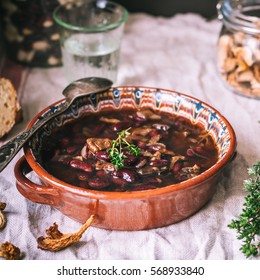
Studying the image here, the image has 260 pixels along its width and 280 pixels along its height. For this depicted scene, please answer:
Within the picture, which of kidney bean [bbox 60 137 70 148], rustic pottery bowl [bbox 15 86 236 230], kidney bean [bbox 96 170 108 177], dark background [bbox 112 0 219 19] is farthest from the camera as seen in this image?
dark background [bbox 112 0 219 19]

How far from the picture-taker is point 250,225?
3.63ft

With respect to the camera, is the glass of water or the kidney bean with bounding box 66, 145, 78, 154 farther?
the glass of water

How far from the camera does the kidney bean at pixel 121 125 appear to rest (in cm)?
136

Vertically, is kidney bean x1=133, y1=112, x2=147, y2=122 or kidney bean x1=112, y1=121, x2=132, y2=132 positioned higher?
kidney bean x1=112, y1=121, x2=132, y2=132

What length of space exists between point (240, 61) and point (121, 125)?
1.69 ft

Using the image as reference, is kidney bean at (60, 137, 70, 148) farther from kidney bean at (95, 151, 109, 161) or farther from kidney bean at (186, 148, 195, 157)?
kidney bean at (186, 148, 195, 157)

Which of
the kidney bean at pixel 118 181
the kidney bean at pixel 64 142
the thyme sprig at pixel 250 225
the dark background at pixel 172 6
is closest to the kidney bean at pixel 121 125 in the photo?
the kidney bean at pixel 64 142

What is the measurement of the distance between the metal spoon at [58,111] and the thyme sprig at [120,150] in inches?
7.8

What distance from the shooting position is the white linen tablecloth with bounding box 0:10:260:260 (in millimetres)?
1113

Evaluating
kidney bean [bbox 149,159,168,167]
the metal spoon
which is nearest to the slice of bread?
the metal spoon

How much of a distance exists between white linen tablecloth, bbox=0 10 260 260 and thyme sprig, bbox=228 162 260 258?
1.6 inches

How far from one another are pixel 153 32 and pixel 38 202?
120cm

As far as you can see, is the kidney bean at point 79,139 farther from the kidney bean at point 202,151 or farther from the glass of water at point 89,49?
the glass of water at point 89,49
